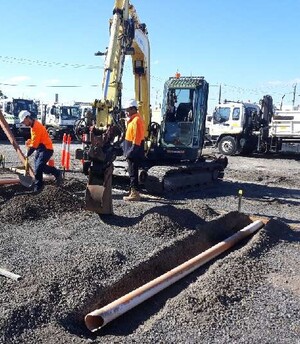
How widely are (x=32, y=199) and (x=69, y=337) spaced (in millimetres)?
4357

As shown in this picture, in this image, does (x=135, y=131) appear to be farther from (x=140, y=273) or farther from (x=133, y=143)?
(x=140, y=273)

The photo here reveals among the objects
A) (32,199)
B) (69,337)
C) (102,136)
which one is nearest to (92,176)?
(102,136)

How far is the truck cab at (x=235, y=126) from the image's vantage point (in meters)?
22.2

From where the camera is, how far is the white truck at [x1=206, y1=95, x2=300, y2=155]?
2212 centimetres

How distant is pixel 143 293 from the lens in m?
4.59

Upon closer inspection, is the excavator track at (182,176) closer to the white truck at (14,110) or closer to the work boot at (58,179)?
the work boot at (58,179)

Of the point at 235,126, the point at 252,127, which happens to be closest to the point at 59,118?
the point at 235,126

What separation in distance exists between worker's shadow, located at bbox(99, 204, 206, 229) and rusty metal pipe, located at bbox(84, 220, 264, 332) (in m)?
0.94

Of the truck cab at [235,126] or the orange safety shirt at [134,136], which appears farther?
the truck cab at [235,126]

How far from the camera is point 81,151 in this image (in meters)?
11.1

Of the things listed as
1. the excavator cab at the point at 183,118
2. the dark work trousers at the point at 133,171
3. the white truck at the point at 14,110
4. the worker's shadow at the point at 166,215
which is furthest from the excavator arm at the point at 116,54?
the white truck at the point at 14,110

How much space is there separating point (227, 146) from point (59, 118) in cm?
1183

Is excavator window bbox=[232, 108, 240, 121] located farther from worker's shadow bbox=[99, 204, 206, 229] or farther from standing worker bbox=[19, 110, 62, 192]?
worker's shadow bbox=[99, 204, 206, 229]

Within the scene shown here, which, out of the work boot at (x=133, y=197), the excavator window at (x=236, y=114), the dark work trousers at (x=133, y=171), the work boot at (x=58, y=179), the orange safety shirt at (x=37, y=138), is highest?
the excavator window at (x=236, y=114)
